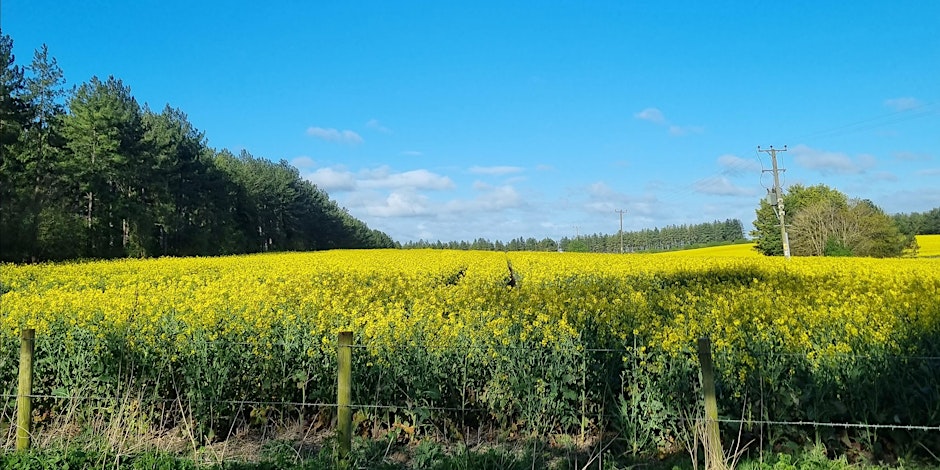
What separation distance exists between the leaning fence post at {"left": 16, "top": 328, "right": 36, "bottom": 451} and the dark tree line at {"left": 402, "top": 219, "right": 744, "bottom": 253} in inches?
5378

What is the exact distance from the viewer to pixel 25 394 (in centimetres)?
535

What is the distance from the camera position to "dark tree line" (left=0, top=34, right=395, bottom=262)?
29984 mm

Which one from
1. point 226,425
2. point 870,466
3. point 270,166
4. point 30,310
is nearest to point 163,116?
point 270,166

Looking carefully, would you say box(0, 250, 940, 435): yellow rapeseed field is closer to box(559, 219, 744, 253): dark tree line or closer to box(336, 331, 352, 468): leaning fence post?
box(336, 331, 352, 468): leaning fence post

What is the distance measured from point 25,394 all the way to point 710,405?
6.15m

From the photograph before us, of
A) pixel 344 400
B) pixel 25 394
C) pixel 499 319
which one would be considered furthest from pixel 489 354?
pixel 25 394

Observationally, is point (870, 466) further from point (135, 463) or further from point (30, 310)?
point (30, 310)

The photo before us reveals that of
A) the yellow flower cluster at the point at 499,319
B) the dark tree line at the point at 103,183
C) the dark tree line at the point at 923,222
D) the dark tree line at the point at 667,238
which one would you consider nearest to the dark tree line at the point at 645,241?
the dark tree line at the point at 667,238

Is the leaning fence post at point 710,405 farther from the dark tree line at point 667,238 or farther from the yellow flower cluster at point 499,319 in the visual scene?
the dark tree line at point 667,238

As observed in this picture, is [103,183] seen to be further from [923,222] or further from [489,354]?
[923,222]

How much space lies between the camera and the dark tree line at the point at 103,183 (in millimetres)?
29984

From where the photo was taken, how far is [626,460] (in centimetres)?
493

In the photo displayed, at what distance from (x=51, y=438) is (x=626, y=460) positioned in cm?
545

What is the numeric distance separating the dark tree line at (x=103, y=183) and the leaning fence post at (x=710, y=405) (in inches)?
1337
